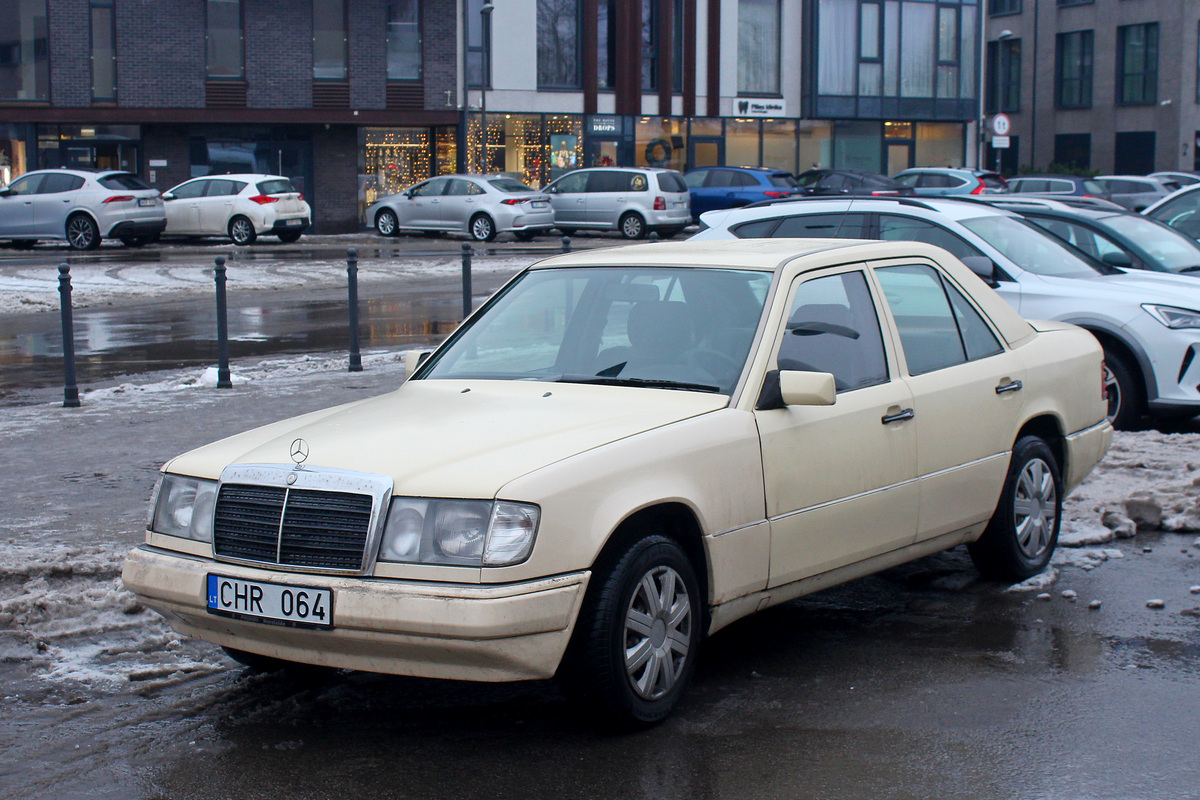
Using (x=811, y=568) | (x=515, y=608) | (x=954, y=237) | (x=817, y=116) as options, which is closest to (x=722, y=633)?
(x=811, y=568)

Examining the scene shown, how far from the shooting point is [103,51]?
36.7 metres

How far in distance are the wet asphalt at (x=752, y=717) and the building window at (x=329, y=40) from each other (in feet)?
111

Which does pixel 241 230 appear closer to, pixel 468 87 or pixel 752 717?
pixel 468 87

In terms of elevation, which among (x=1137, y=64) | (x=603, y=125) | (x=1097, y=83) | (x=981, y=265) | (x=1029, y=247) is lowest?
(x=981, y=265)

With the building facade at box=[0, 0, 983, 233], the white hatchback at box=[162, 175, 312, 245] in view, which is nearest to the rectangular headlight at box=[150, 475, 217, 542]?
the white hatchback at box=[162, 175, 312, 245]

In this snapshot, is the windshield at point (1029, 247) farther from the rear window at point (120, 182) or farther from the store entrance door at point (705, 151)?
the store entrance door at point (705, 151)

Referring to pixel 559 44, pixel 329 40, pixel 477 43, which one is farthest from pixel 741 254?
pixel 559 44

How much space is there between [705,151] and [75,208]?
22402mm

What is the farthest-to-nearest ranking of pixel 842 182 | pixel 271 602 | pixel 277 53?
pixel 277 53 < pixel 842 182 < pixel 271 602

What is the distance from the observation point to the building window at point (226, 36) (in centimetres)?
3750

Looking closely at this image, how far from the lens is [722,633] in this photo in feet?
18.4

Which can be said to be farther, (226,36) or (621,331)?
(226,36)

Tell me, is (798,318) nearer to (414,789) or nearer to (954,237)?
(414,789)

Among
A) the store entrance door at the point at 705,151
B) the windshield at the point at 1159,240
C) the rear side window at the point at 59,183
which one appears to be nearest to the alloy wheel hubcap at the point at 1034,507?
the windshield at the point at 1159,240
